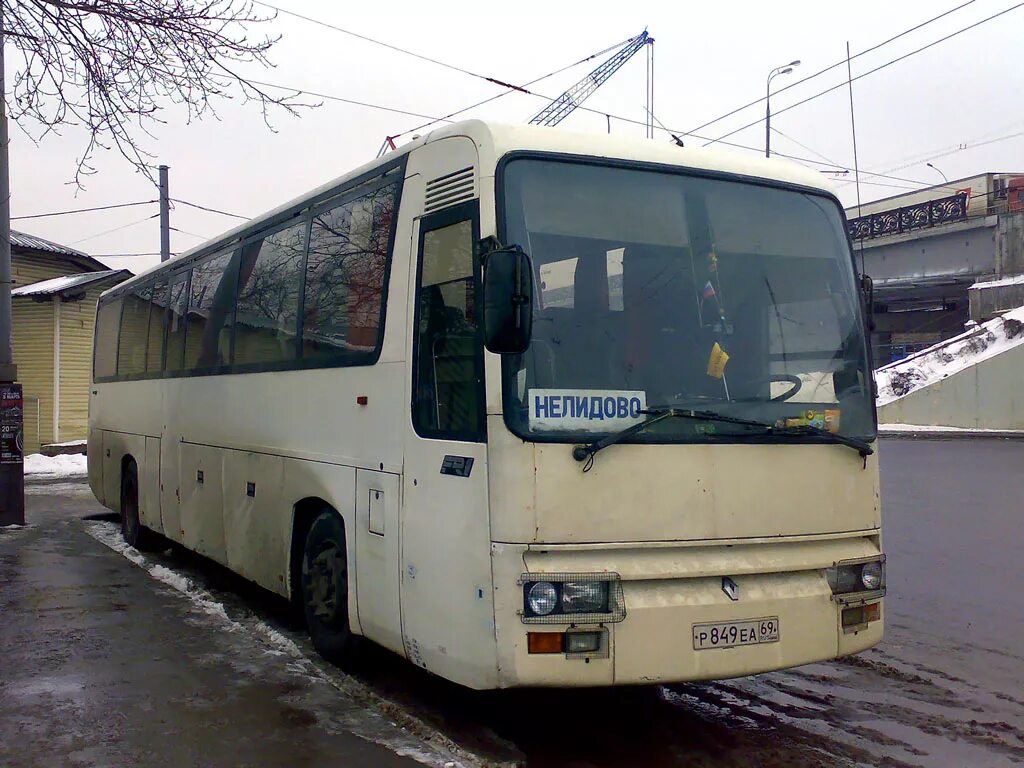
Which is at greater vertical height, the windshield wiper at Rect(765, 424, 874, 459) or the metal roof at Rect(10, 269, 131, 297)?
the metal roof at Rect(10, 269, 131, 297)

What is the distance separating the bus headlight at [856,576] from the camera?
5.13 metres

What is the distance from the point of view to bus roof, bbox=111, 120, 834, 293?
499 cm

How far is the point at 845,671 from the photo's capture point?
21.8 feet

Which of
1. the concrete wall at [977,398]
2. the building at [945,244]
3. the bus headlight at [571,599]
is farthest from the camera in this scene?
the building at [945,244]

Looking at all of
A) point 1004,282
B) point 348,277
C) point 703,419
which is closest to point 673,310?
point 703,419

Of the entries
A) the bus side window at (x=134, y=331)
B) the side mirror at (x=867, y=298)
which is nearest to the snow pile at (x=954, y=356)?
the bus side window at (x=134, y=331)

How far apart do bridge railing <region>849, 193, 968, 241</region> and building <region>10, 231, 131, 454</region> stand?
26.3 meters

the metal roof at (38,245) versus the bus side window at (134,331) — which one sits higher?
the metal roof at (38,245)

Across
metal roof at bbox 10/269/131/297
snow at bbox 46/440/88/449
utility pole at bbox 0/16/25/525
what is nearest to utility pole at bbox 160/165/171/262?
metal roof at bbox 10/269/131/297

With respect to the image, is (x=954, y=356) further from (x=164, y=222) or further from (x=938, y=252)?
(x=164, y=222)

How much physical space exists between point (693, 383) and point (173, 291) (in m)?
7.10

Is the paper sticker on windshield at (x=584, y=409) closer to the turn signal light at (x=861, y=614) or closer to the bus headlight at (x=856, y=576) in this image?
the bus headlight at (x=856, y=576)

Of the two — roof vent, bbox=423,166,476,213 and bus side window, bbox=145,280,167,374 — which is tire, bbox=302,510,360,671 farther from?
bus side window, bbox=145,280,167,374

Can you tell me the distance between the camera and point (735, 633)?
4816 millimetres
